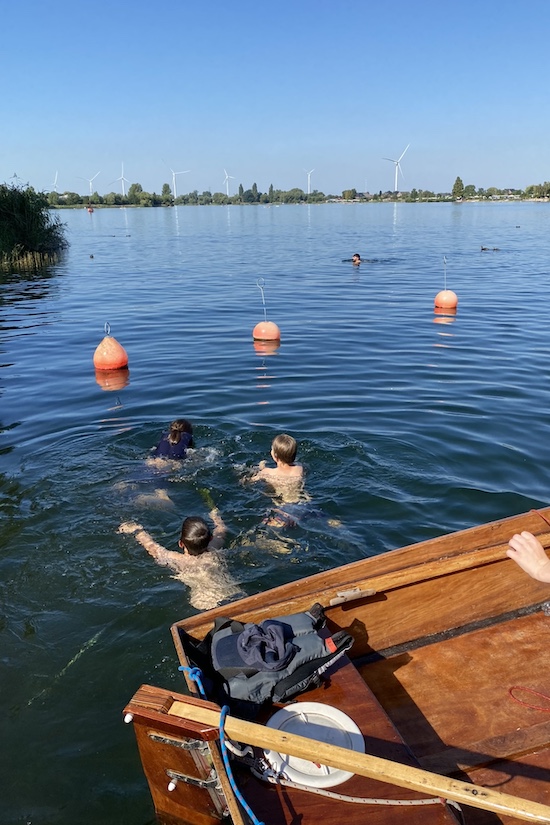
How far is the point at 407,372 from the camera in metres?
14.8

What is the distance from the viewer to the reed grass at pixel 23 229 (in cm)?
3438

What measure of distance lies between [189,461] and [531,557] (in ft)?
20.6

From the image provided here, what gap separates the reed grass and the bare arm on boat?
35858mm

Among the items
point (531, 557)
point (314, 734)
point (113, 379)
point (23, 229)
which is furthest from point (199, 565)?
point (23, 229)

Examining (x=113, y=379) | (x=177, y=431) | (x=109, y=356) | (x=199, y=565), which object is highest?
(x=109, y=356)

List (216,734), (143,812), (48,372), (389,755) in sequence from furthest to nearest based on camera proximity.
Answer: (48,372) < (143,812) < (389,755) < (216,734)

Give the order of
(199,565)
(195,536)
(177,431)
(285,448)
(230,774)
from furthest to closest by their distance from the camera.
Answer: (177,431) < (285,448) < (199,565) < (195,536) < (230,774)

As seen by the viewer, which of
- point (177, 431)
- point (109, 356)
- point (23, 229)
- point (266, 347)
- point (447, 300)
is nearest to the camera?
point (177, 431)

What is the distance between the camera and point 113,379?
587 inches

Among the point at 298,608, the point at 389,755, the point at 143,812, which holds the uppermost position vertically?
the point at 298,608

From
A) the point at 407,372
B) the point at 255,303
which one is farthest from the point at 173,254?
the point at 407,372

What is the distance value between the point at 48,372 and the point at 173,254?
98.7ft

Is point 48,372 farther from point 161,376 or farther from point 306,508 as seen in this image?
point 306,508

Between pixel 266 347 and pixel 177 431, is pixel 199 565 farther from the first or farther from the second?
pixel 266 347
